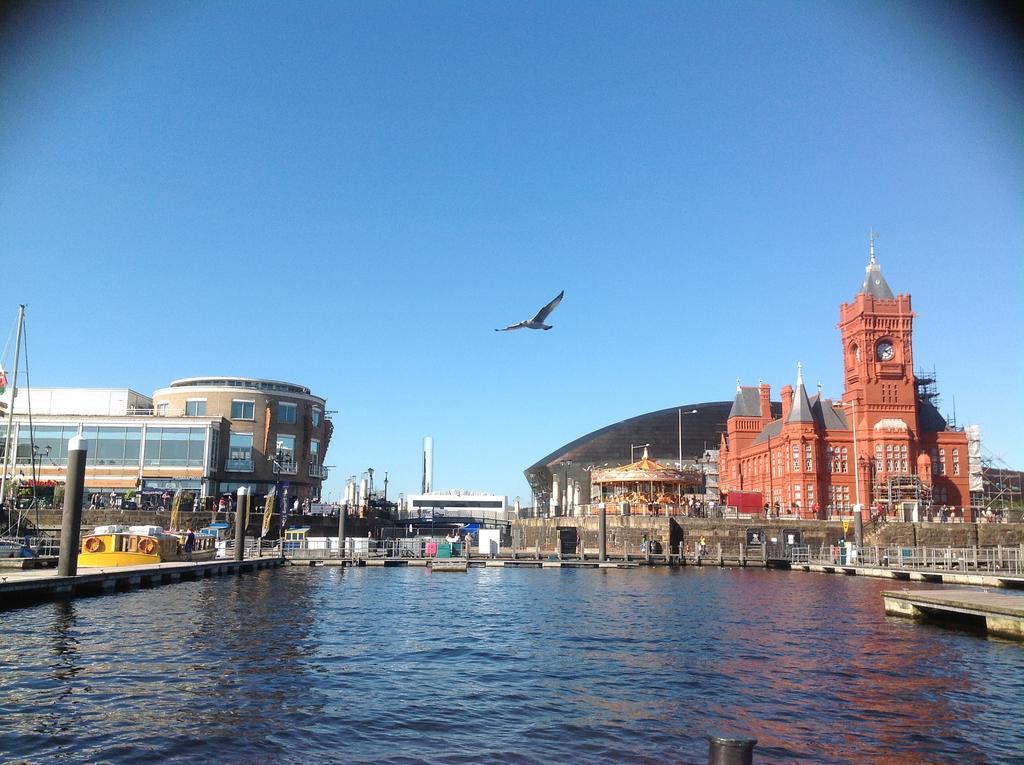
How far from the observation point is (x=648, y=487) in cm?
7262

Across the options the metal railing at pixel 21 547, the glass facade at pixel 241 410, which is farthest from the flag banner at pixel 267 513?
the metal railing at pixel 21 547

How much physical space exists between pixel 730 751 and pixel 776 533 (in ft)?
212

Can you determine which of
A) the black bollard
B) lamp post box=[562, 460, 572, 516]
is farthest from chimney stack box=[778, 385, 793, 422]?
the black bollard

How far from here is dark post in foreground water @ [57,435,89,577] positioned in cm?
3198

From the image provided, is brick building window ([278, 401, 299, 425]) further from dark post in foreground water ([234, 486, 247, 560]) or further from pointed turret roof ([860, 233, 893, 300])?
pointed turret roof ([860, 233, 893, 300])

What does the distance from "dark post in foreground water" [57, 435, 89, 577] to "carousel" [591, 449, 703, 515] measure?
46.0 meters

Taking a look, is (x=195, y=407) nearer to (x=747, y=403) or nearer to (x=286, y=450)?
(x=286, y=450)

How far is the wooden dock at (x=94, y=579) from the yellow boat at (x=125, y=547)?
1.53 meters

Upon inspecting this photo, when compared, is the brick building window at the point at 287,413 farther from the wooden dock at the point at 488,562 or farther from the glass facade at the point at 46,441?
the wooden dock at the point at 488,562

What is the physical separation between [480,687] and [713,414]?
107 m

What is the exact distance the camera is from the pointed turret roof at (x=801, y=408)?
248ft

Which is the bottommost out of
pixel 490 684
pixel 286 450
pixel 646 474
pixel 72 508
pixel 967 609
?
pixel 490 684

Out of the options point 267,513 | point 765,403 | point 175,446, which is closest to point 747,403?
point 765,403

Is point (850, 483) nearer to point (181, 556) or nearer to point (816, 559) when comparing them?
point (816, 559)
